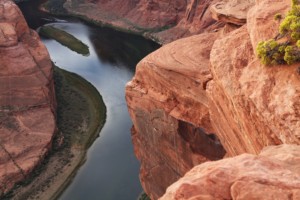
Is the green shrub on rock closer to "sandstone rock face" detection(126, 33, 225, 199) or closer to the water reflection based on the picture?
"sandstone rock face" detection(126, 33, 225, 199)

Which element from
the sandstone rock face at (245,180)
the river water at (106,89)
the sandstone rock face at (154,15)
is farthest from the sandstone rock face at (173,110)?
the sandstone rock face at (154,15)

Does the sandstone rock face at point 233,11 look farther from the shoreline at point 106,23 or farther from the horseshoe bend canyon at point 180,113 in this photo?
the shoreline at point 106,23

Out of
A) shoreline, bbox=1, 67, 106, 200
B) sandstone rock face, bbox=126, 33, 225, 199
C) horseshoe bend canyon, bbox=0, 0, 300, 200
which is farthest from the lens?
shoreline, bbox=1, 67, 106, 200

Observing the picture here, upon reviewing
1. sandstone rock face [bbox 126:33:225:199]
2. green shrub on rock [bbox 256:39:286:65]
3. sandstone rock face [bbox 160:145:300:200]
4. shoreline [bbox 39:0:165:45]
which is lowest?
shoreline [bbox 39:0:165:45]

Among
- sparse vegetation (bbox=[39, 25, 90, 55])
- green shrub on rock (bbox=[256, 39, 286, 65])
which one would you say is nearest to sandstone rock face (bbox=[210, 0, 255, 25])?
green shrub on rock (bbox=[256, 39, 286, 65])

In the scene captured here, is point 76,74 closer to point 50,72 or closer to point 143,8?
point 50,72

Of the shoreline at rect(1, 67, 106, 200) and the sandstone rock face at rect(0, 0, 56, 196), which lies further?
the sandstone rock face at rect(0, 0, 56, 196)
